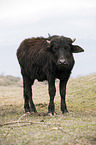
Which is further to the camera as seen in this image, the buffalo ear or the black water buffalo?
the buffalo ear

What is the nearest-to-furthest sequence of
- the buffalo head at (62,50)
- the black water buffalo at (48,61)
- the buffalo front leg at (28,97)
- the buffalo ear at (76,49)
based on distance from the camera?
the buffalo head at (62,50) → the black water buffalo at (48,61) → the buffalo ear at (76,49) → the buffalo front leg at (28,97)

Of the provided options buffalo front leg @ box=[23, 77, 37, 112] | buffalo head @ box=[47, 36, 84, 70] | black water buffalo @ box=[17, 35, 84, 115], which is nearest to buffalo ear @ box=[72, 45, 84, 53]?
black water buffalo @ box=[17, 35, 84, 115]

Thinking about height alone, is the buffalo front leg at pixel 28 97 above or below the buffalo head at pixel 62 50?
below

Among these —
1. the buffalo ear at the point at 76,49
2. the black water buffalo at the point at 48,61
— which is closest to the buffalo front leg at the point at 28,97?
the black water buffalo at the point at 48,61

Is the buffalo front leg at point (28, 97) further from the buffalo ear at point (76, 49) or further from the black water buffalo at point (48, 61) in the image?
the buffalo ear at point (76, 49)

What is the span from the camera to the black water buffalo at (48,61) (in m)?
10.1

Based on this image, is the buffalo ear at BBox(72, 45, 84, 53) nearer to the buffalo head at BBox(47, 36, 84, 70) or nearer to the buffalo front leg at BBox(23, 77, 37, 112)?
the buffalo head at BBox(47, 36, 84, 70)

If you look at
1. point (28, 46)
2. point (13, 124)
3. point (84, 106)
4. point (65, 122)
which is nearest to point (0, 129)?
point (13, 124)

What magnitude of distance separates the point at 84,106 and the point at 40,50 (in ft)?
13.8

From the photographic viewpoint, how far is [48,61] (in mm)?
10469

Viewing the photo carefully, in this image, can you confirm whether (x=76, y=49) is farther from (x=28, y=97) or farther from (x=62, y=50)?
(x=28, y=97)

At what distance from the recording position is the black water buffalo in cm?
1010

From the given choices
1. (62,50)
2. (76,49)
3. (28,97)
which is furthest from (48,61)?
(28,97)

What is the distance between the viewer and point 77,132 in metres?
7.32
